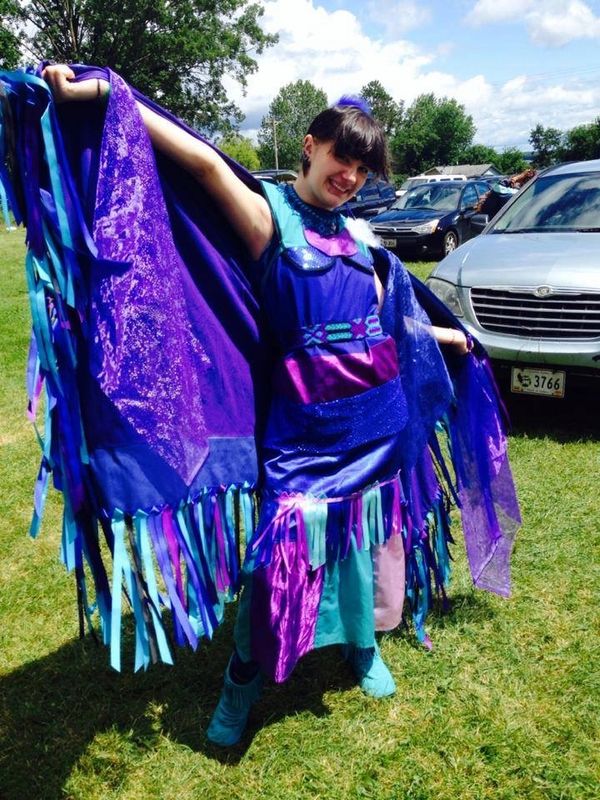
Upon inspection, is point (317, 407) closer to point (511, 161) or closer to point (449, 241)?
point (449, 241)

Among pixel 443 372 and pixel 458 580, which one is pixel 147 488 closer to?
pixel 443 372

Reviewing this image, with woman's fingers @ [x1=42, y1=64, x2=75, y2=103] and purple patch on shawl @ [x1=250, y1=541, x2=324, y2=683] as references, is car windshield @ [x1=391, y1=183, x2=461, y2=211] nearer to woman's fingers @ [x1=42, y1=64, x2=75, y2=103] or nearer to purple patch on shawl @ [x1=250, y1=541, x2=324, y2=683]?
purple patch on shawl @ [x1=250, y1=541, x2=324, y2=683]

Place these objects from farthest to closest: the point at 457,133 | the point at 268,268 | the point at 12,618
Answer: the point at 457,133, the point at 12,618, the point at 268,268

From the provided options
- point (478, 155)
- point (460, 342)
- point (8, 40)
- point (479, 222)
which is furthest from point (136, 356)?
point (478, 155)

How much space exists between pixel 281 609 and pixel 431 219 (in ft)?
34.0

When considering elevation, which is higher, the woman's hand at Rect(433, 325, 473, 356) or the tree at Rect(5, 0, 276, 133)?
the tree at Rect(5, 0, 276, 133)

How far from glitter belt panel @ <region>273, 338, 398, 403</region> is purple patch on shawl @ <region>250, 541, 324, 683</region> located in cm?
43

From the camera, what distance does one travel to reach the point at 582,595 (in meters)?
2.91

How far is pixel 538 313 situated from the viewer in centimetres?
444

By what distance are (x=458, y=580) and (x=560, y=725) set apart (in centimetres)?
86

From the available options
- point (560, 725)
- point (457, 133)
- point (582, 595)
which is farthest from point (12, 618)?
point (457, 133)

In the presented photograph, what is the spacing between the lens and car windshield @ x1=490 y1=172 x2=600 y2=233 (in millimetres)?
5070

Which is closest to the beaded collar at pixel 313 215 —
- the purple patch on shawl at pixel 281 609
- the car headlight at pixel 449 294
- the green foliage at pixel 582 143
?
the purple patch on shawl at pixel 281 609

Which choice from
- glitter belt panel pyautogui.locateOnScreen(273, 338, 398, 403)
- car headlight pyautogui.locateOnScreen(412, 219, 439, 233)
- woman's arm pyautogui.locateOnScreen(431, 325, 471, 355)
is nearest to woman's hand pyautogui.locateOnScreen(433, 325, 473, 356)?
woman's arm pyautogui.locateOnScreen(431, 325, 471, 355)
